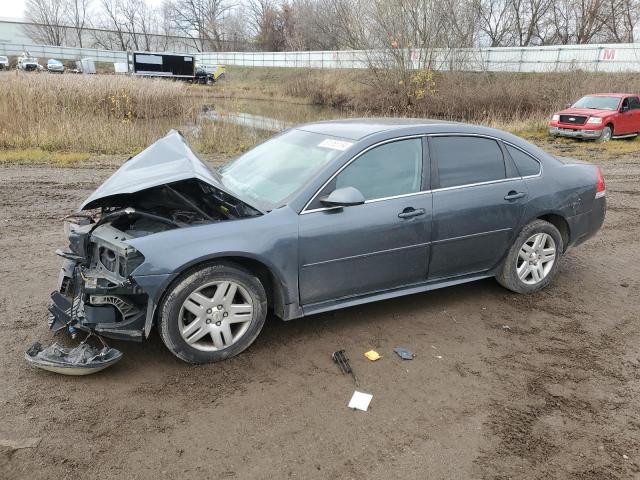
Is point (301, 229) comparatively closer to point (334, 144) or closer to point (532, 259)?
point (334, 144)

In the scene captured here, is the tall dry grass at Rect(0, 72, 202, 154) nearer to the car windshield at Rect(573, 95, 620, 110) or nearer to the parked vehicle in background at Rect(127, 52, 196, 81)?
the car windshield at Rect(573, 95, 620, 110)

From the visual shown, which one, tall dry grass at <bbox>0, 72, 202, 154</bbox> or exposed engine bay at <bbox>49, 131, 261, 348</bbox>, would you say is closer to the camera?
exposed engine bay at <bbox>49, 131, 261, 348</bbox>

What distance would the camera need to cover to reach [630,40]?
4591 cm

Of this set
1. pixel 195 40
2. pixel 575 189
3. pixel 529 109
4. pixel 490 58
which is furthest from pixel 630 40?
pixel 195 40

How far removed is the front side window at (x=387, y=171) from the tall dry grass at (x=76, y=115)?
10638 mm

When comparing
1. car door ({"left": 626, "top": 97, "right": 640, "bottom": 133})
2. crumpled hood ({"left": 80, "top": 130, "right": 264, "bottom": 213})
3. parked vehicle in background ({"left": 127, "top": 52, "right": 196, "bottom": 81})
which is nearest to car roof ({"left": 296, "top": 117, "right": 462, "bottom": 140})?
crumpled hood ({"left": 80, "top": 130, "right": 264, "bottom": 213})

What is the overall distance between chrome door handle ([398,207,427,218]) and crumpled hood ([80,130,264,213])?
3.79ft

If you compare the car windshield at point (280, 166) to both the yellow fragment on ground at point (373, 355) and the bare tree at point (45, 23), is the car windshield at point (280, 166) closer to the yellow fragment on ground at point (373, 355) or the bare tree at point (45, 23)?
the yellow fragment on ground at point (373, 355)

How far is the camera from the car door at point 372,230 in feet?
12.9

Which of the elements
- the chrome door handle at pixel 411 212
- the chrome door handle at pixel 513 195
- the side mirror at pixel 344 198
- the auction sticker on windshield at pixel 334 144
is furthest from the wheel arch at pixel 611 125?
the side mirror at pixel 344 198

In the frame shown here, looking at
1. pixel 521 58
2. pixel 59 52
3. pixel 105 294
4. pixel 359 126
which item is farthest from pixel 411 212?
pixel 59 52

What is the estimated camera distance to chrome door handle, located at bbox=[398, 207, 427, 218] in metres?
4.19

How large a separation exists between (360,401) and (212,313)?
118 cm

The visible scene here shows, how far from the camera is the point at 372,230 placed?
13.3ft
